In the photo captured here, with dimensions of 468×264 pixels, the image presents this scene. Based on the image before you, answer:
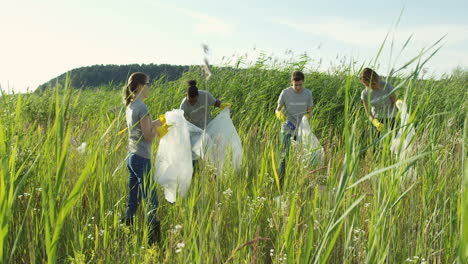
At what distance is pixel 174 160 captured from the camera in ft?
9.85

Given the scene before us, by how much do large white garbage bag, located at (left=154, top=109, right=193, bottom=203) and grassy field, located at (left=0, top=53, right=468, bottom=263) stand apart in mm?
114

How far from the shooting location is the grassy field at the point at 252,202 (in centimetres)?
100

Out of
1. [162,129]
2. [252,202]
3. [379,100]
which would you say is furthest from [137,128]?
[379,100]

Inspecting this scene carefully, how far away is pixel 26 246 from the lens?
1.75 m

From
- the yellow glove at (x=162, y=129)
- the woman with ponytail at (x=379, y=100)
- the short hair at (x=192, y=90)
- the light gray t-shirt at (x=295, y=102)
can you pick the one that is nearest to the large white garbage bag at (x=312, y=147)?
the woman with ponytail at (x=379, y=100)

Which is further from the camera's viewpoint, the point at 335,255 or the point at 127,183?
the point at 127,183

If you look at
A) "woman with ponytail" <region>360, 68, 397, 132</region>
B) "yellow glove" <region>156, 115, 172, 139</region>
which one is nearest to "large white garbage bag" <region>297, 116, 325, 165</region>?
"woman with ponytail" <region>360, 68, 397, 132</region>

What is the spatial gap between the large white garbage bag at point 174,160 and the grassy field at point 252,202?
0.11 meters

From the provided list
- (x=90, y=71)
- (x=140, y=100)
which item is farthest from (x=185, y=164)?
(x=90, y=71)

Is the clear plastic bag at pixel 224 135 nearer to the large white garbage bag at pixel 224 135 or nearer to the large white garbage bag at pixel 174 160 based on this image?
the large white garbage bag at pixel 224 135

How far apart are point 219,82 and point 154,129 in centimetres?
413

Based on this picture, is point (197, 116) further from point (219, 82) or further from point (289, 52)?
point (289, 52)

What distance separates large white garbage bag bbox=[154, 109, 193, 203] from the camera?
2922 mm

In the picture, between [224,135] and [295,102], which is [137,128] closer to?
[224,135]
